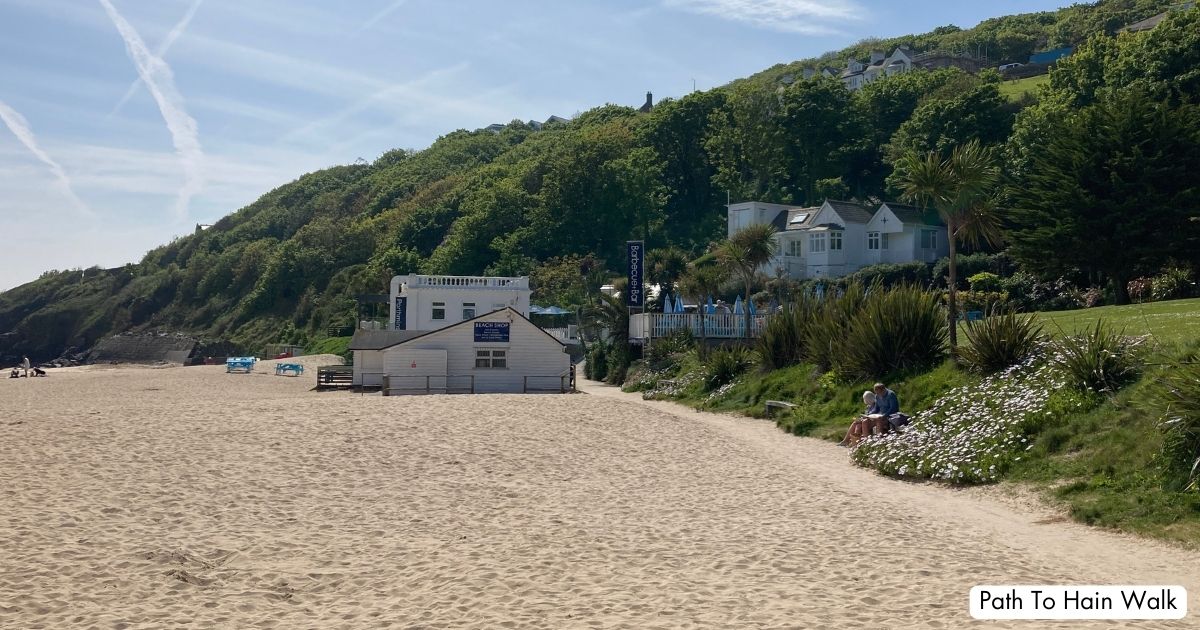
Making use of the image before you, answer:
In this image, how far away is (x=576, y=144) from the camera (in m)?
84.9

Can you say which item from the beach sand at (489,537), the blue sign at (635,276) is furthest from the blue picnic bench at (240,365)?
the beach sand at (489,537)

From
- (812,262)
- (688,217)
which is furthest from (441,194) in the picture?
(812,262)

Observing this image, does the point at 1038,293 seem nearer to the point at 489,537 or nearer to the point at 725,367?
the point at 725,367

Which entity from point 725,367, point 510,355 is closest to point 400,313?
point 510,355

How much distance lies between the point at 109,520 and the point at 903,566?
886cm

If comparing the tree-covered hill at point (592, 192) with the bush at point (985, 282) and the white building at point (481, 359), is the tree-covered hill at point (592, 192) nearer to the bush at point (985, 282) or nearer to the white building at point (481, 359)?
the bush at point (985, 282)

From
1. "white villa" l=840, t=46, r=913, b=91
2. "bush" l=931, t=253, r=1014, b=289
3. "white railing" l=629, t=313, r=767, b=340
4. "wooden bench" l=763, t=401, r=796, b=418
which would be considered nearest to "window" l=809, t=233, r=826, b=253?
"bush" l=931, t=253, r=1014, b=289

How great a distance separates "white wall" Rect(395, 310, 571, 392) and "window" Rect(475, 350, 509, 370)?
0.39 feet

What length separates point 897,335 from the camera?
822 inches

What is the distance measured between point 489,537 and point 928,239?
163ft

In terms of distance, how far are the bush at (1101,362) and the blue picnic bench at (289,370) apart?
146 feet

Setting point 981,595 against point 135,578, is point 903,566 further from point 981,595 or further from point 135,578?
point 135,578

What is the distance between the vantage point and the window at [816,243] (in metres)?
55.5

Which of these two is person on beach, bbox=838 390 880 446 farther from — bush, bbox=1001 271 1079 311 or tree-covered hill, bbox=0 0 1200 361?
bush, bbox=1001 271 1079 311
